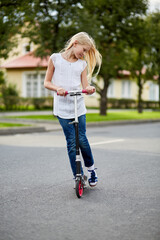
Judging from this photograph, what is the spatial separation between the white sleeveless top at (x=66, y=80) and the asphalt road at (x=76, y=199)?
0.96 metres

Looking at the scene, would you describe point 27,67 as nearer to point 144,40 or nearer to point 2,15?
point 144,40

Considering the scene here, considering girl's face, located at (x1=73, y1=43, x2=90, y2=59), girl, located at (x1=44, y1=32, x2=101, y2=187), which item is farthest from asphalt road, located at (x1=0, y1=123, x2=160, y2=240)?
girl's face, located at (x1=73, y1=43, x2=90, y2=59)

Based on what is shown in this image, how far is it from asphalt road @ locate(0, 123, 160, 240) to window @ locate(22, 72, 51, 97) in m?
29.6

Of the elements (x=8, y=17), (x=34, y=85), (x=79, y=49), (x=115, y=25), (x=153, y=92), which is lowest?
(x=153, y=92)

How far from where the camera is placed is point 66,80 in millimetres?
4574

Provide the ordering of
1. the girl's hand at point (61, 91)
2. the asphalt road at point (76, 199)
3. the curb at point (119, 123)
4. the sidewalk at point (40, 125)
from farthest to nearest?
the curb at point (119, 123) < the sidewalk at point (40, 125) < the girl's hand at point (61, 91) < the asphalt road at point (76, 199)

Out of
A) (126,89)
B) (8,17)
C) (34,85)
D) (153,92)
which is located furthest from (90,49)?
(153,92)

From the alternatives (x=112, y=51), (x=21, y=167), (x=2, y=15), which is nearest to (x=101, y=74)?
(x=112, y=51)

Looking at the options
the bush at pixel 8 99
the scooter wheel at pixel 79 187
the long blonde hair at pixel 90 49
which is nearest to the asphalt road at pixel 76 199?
the scooter wheel at pixel 79 187

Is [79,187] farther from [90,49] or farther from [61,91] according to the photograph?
[90,49]

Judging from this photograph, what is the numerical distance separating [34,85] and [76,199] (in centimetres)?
3389

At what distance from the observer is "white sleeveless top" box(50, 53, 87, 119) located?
4551mm

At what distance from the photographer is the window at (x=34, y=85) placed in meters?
37.2

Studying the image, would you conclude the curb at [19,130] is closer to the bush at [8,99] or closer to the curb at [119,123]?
the curb at [119,123]
